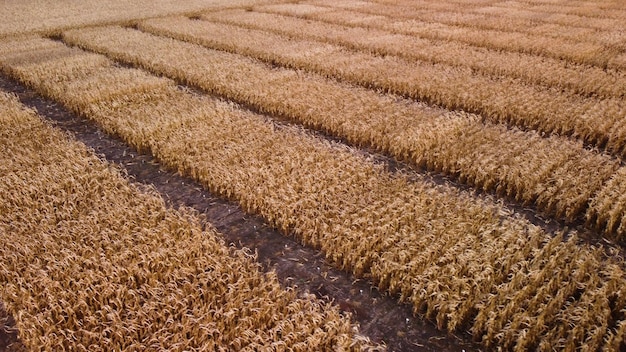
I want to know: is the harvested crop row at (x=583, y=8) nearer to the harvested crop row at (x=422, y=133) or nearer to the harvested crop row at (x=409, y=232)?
the harvested crop row at (x=422, y=133)

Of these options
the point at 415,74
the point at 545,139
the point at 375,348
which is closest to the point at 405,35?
the point at 415,74

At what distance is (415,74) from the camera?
49.2 feet

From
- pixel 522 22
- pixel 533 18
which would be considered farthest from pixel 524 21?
pixel 533 18

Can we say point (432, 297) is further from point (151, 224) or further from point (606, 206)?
point (151, 224)

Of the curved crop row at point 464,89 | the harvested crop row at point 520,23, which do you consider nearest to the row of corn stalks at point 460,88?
the curved crop row at point 464,89

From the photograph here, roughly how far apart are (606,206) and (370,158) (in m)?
4.19

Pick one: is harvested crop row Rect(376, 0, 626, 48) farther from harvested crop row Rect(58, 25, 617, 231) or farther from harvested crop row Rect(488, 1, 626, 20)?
harvested crop row Rect(58, 25, 617, 231)

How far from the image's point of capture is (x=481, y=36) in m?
20.7

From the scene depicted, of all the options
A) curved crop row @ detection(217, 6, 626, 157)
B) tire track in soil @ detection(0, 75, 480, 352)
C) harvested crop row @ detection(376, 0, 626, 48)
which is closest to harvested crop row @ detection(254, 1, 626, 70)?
harvested crop row @ detection(376, 0, 626, 48)

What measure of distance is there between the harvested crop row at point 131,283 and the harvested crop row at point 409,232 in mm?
1147

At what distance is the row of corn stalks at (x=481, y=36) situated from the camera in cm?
1731

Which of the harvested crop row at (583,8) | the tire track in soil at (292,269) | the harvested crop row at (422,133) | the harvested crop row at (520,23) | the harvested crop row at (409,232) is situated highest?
the harvested crop row at (583,8)

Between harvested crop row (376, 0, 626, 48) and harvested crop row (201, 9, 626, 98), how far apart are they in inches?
183

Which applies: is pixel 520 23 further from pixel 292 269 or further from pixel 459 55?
pixel 292 269
